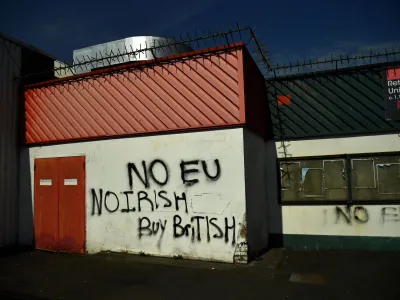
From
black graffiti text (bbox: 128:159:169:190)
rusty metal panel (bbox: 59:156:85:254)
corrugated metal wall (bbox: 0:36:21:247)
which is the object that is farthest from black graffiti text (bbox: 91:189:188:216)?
corrugated metal wall (bbox: 0:36:21:247)

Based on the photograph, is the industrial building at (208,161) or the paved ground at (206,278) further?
the industrial building at (208,161)

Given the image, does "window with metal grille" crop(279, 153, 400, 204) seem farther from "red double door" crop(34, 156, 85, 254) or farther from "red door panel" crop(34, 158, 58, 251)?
"red door panel" crop(34, 158, 58, 251)

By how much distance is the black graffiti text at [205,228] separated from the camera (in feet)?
20.4

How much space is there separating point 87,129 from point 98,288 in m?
4.00

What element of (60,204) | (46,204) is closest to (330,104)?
(60,204)

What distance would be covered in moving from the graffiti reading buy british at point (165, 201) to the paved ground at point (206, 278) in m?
0.62

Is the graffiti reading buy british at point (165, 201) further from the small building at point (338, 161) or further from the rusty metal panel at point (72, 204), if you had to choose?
the small building at point (338, 161)

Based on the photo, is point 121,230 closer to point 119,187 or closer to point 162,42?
point 119,187

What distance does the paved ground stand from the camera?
474cm

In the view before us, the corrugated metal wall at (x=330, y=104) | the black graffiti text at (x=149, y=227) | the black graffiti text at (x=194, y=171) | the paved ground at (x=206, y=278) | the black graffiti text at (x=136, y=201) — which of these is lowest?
the paved ground at (x=206, y=278)

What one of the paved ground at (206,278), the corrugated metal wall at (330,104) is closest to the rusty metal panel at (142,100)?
the corrugated metal wall at (330,104)

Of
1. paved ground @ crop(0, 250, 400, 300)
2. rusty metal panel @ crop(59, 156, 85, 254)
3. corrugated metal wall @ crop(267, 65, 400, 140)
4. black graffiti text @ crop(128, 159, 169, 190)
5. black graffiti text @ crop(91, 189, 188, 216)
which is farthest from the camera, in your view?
rusty metal panel @ crop(59, 156, 85, 254)

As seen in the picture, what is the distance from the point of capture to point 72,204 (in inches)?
307

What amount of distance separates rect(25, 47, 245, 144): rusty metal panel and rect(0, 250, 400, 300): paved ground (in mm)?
2866
